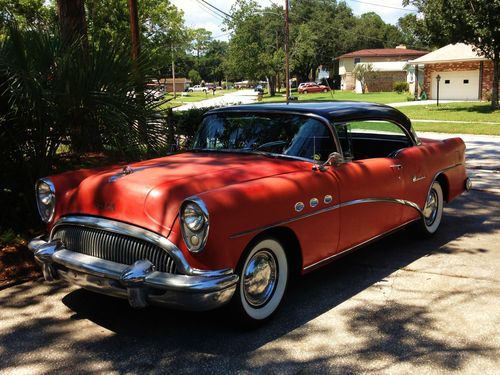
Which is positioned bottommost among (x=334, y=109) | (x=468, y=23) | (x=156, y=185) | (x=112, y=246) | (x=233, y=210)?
(x=112, y=246)

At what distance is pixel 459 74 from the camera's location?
36469mm

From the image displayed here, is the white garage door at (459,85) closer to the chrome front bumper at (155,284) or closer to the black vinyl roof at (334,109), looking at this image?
the black vinyl roof at (334,109)

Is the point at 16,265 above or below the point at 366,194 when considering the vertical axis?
below

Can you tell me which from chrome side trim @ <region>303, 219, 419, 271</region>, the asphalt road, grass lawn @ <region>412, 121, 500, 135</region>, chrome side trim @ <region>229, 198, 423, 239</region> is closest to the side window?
chrome side trim @ <region>229, 198, 423, 239</region>

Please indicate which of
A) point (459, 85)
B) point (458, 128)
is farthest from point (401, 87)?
point (458, 128)

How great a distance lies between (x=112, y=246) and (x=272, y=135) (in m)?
1.72

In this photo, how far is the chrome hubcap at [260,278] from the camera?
353cm

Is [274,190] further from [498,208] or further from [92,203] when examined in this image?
[498,208]

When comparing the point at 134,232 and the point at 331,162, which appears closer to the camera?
the point at 134,232

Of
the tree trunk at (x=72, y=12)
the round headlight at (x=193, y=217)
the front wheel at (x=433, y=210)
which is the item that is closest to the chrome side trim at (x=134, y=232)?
the round headlight at (x=193, y=217)

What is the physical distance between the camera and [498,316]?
3.82 meters

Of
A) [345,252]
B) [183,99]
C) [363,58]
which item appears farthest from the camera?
[363,58]

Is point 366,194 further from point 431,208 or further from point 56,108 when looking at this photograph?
point 56,108

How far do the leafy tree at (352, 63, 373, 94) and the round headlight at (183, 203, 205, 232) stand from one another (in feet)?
173
